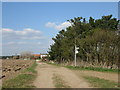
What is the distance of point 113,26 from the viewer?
28.4 meters

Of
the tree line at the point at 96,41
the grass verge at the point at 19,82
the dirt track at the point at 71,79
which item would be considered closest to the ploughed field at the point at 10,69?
the grass verge at the point at 19,82

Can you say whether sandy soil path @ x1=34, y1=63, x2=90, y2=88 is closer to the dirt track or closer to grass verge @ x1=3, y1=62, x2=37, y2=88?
the dirt track

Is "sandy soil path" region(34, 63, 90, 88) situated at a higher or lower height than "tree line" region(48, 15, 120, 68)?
lower

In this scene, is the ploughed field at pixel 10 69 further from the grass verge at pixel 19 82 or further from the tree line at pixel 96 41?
the tree line at pixel 96 41

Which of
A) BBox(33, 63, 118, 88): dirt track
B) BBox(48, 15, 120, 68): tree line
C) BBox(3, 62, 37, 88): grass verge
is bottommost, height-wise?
BBox(33, 63, 118, 88): dirt track

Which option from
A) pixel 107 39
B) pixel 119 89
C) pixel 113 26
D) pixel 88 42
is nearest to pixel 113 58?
pixel 107 39

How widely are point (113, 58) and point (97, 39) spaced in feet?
10.2

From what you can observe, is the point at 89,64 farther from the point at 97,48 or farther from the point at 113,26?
the point at 113,26

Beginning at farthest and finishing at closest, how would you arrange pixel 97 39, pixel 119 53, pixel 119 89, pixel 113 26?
1. pixel 113 26
2. pixel 97 39
3. pixel 119 53
4. pixel 119 89

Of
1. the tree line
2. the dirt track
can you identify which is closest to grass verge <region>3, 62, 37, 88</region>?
the dirt track

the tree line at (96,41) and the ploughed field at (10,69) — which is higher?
the tree line at (96,41)

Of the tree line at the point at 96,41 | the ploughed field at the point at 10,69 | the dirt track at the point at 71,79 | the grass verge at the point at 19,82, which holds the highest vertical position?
the tree line at the point at 96,41

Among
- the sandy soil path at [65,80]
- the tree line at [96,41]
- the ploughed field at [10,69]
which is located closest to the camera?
the sandy soil path at [65,80]

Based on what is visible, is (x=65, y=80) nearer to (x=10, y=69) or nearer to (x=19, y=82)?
(x=19, y=82)
